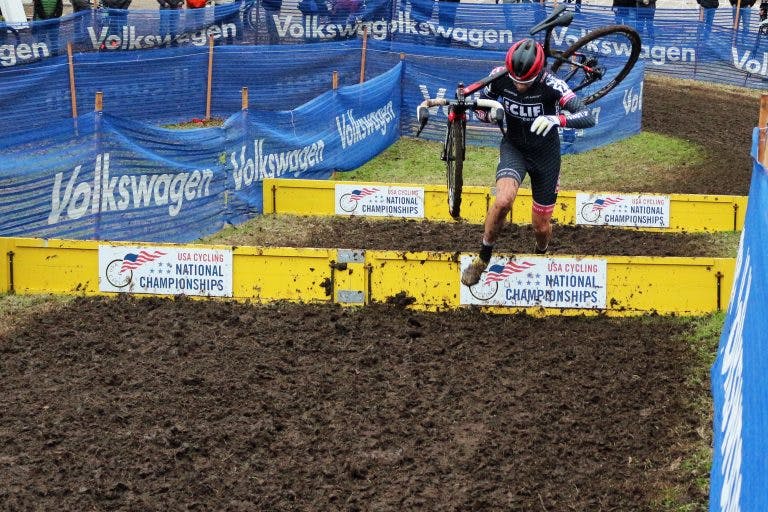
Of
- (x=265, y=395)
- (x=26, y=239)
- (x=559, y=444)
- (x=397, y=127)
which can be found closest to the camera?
(x=559, y=444)

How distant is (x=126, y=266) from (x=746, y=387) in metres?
6.20

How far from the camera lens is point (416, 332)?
900cm

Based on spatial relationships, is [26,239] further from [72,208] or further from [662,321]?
[662,321]

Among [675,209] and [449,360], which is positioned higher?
[449,360]

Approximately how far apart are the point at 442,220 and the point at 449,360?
571 cm

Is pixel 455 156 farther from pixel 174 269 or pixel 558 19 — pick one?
pixel 174 269

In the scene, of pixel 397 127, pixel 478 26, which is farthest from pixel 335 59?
pixel 478 26

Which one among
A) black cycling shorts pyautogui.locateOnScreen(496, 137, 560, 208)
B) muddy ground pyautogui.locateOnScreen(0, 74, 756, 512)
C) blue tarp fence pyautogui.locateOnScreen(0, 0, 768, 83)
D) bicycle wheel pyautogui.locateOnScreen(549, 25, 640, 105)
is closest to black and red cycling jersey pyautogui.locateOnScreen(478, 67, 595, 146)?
black cycling shorts pyautogui.locateOnScreen(496, 137, 560, 208)

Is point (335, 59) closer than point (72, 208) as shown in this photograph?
No

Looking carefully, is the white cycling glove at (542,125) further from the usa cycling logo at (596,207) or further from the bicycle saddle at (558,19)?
the usa cycling logo at (596,207)

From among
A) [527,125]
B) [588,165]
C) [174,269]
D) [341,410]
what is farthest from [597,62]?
[341,410]

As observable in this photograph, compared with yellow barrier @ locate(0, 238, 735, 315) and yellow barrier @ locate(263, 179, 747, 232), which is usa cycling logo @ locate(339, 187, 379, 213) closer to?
yellow barrier @ locate(263, 179, 747, 232)

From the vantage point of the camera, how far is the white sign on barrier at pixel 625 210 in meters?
13.5

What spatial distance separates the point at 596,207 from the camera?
535 inches
